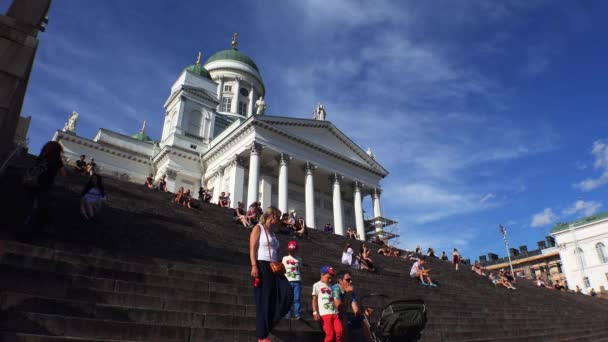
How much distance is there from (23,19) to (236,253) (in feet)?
23.3

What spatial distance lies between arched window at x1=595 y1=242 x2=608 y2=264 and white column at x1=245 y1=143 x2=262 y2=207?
42493 millimetres

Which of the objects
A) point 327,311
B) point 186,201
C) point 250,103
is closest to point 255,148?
point 186,201

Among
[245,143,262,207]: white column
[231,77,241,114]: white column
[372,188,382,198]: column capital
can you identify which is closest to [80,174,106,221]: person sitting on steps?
[245,143,262,207]: white column

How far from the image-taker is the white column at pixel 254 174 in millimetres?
27120

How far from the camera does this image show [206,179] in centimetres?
3406

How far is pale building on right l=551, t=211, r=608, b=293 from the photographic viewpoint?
44250 millimetres

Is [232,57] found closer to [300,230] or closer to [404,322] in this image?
[300,230]

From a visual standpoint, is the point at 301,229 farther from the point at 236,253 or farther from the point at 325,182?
the point at 325,182

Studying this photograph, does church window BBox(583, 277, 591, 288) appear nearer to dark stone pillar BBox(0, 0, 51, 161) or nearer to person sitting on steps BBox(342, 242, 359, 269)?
person sitting on steps BBox(342, 242, 359, 269)

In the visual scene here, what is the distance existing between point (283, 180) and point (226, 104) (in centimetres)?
2109

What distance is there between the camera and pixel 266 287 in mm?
4129

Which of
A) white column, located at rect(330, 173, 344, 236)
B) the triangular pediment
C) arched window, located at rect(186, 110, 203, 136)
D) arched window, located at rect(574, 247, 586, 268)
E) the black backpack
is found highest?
arched window, located at rect(186, 110, 203, 136)

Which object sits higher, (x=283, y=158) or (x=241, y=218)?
(x=283, y=158)

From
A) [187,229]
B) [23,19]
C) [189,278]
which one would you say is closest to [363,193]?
[187,229]
